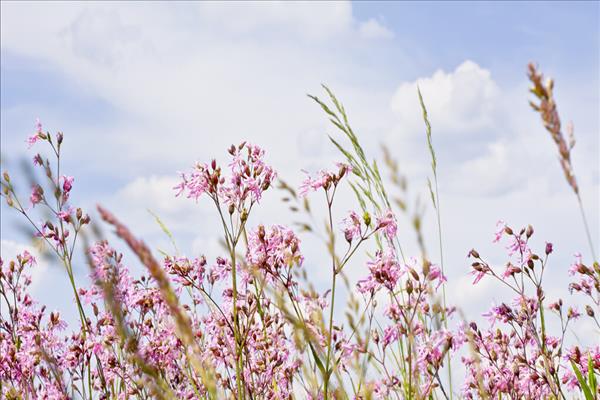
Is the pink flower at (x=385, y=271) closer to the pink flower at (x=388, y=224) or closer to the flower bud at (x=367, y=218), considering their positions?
the flower bud at (x=367, y=218)

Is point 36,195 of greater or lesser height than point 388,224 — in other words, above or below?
above

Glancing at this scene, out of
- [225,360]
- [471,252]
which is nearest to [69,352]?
[225,360]

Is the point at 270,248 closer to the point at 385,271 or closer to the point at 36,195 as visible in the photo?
the point at 385,271

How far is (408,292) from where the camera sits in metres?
2.96

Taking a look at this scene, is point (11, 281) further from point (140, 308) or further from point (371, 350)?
point (371, 350)

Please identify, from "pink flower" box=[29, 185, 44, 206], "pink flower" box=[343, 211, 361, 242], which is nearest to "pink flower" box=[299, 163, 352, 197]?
"pink flower" box=[343, 211, 361, 242]

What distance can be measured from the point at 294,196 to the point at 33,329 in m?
3.46

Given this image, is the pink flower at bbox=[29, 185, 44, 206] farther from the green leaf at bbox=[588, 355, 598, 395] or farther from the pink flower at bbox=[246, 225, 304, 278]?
the green leaf at bbox=[588, 355, 598, 395]

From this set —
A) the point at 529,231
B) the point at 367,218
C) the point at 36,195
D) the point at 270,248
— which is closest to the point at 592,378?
the point at 529,231

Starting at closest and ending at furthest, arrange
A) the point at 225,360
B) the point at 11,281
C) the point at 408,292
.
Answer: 1. the point at 408,292
2. the point at 225,360
3. the point at 11,281

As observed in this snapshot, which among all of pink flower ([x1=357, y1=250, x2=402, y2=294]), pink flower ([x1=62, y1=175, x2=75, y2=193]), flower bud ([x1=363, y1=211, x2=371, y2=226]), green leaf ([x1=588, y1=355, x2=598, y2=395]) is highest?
pink flower ([x1=62, y1=175, x2=75, y2=193])

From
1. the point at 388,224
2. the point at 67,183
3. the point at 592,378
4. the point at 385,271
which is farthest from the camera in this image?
the point at 67,183

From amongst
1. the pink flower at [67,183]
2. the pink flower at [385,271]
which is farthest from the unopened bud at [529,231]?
the pink flower at [67,183]

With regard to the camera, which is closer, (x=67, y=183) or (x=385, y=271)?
(x=385, y=271)
